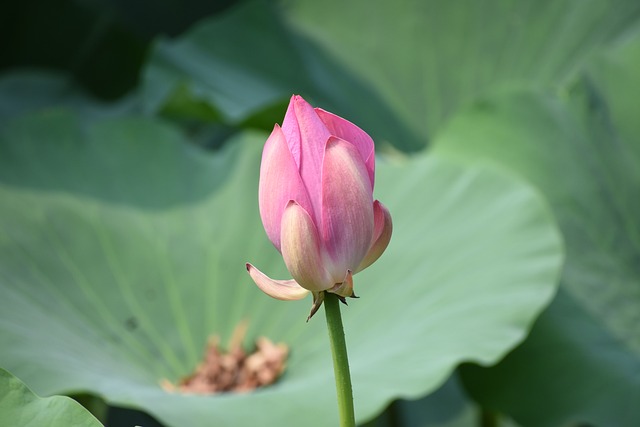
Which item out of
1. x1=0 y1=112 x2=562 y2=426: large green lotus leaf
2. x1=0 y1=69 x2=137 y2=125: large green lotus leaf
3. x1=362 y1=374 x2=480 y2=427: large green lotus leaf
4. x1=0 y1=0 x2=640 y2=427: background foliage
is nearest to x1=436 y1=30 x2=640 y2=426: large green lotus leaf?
x1=0 y1=0 x2=640 y2=427: background foliage

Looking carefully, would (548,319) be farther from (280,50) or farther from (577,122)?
A: (280,50)

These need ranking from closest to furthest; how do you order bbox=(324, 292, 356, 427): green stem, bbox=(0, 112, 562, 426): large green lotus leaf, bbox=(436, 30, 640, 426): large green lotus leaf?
bbox=(324, 292, 356, 427): green stem → bbox=(0, 112, 562, 426): large green lotus leaf → bbox=(436, 30, 640, 426): large green lotus leaf

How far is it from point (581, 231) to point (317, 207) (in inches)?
38.7

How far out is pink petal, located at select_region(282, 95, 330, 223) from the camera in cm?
50

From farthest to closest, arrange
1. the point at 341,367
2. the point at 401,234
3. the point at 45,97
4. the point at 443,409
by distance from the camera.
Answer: the point at 45,97
the point at 443,409
the point at 401,234
the point at 341,367

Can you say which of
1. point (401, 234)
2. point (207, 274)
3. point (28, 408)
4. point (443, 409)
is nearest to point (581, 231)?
point (401, 234)

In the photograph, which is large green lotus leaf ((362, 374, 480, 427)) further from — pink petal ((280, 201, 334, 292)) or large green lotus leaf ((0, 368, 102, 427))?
pink petal ((280, 201, 334, 292))

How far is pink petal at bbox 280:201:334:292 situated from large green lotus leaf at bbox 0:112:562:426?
0.52 metres

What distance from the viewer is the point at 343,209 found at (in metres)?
0.49

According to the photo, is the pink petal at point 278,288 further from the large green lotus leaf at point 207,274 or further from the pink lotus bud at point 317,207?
the large green lotus leaf at point 207,274

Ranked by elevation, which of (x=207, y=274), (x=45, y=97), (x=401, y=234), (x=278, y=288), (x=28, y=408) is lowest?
(x=45, y=97)

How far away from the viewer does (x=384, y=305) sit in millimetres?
1241

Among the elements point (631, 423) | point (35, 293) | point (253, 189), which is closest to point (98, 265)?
point (35, 293)

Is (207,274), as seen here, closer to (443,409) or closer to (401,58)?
(401,58)
